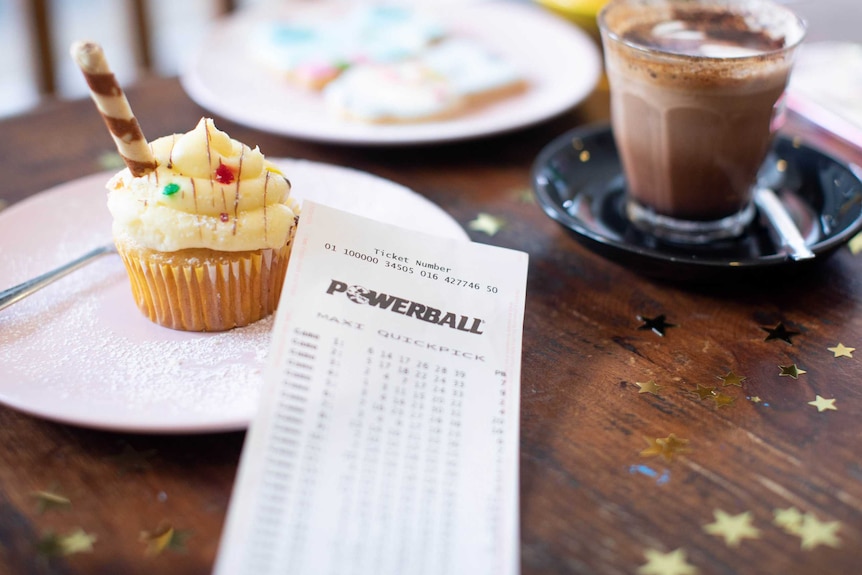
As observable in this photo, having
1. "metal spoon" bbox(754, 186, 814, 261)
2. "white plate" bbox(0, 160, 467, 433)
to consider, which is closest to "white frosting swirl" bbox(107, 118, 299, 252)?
"white plate" bbox(0, 160, 467, 433)

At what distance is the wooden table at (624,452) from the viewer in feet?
2.23

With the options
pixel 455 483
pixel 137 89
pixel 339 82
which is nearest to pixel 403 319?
pixel 455 483

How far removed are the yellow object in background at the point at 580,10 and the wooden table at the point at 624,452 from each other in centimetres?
75

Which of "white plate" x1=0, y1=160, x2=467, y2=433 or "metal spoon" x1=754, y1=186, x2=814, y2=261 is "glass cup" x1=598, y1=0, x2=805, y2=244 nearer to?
"metal spoon" x1=754, y1=186, x2=814, y2=261

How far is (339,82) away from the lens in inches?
60.9

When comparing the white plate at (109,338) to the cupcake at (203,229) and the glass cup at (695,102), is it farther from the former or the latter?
the glass cup at (695,102)

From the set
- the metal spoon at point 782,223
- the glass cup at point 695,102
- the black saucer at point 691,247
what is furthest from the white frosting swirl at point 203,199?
the metal spoon at point 782,223

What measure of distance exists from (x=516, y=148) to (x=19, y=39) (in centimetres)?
273

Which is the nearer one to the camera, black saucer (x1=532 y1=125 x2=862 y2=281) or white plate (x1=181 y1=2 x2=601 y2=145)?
black saucer (x1=532 y1=125 x2=862 y2=281)

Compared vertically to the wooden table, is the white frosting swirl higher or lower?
higher

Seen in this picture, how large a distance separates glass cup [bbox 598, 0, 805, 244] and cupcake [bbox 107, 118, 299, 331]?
504mm

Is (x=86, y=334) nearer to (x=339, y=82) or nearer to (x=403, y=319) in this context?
(x=403, y=319)

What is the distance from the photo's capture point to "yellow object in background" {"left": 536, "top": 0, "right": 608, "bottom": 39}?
5.44 feet

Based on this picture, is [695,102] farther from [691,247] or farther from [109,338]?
[109,338]
